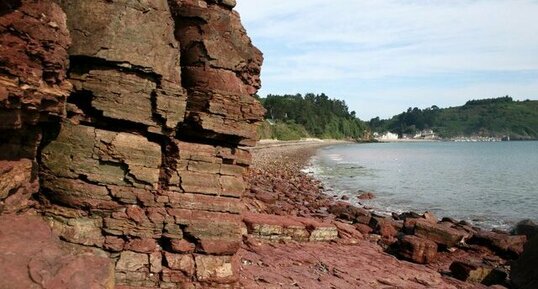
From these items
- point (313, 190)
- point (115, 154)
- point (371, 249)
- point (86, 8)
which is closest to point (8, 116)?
point (115, 154)

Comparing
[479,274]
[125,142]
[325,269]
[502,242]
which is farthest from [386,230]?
[125,142]

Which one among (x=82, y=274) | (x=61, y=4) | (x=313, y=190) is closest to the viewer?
(x=82, y=274)

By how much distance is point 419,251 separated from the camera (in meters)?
17.9

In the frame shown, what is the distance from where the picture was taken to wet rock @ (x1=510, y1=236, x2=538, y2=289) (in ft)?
48.3

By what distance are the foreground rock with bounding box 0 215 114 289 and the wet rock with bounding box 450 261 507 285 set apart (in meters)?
13.1

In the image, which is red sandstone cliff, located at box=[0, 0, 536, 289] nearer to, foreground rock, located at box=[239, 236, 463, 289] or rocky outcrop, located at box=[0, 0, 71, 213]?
rocky outcrop, located at box=[0, 0, 71, 213]

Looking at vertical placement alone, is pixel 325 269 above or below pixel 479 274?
above

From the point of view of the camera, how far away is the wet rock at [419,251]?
1781cm

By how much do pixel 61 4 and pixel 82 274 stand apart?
525 centimetres

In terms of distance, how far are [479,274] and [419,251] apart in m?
2.37

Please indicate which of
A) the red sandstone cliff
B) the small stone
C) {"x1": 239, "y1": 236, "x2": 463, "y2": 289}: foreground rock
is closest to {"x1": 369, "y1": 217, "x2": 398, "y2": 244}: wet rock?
the small stone

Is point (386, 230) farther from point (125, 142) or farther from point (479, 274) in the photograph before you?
point (125, 142)

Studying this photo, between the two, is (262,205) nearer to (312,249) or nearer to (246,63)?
(312,249)

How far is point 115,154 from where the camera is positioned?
30.5 feet
